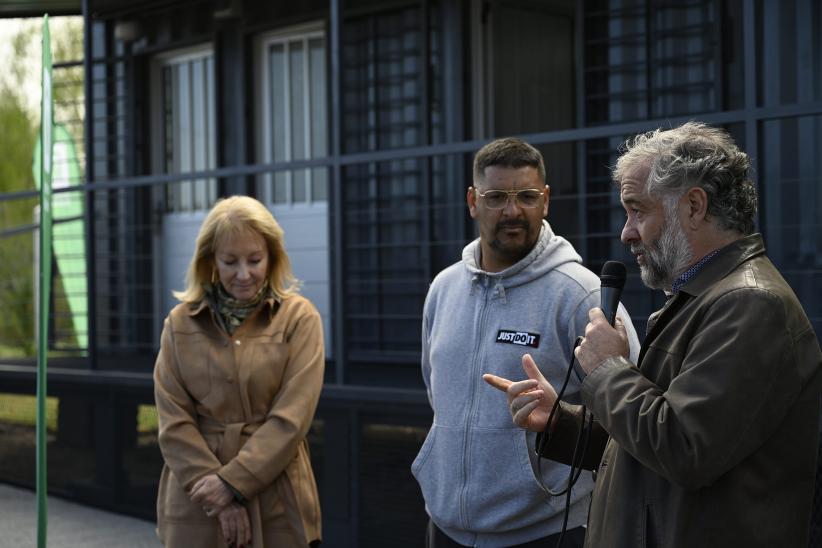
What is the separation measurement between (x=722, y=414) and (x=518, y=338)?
1178 millimetres

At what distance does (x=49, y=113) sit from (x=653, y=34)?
15.9 feet

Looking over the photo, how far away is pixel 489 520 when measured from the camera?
127 inches

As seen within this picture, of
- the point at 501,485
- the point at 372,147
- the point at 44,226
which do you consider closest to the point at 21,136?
the point at 372,147

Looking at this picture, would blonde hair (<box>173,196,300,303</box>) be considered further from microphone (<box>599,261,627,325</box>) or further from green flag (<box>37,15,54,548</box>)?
microphone (<box>599,261,627,325</box>)

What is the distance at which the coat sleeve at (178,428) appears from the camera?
377 centimetres

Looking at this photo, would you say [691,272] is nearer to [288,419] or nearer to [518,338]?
[518,338]

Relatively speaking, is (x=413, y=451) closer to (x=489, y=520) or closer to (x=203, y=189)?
(x=489, y=520)

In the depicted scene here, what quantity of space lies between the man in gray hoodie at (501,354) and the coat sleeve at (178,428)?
780 mm

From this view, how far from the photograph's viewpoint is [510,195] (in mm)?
3398

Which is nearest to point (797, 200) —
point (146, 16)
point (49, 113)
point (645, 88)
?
point (645, 88)

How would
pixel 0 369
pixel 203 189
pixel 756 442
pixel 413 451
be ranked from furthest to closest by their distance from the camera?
pixel 203 189
pixel 0 369
pixel 413 451
pixel 756 442

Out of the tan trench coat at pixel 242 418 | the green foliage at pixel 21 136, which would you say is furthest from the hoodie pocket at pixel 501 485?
the green foliage at pixel 21 136

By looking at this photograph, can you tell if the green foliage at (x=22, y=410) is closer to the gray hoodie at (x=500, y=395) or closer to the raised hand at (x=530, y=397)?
the gray hoodie at (x=500, y=395)

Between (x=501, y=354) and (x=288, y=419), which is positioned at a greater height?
(x=501, y=354)
